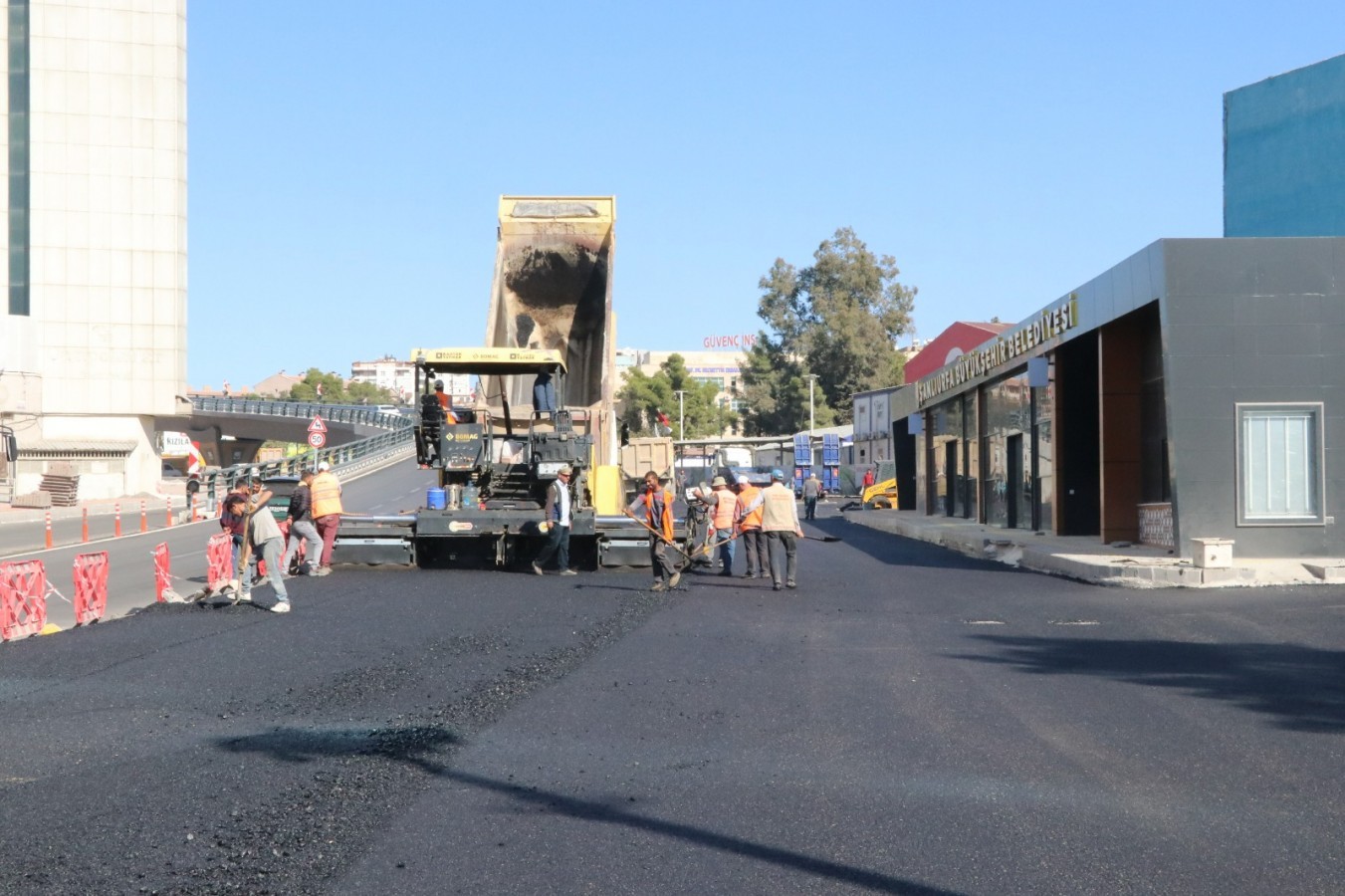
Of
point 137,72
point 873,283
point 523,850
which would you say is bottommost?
point 523,850

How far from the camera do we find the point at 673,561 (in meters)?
21.1

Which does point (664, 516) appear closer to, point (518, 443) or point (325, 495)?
point (518, 443)

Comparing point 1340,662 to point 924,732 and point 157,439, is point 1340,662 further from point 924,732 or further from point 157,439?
point 157,439

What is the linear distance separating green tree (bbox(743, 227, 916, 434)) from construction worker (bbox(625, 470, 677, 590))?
68.9 m

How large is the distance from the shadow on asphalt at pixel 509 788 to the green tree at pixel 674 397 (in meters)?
85.7

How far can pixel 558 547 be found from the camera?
21047mm

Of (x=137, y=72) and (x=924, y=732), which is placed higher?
(x=137, y=72)

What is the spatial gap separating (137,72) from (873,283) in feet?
144

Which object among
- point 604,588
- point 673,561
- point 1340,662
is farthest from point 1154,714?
point 673,561

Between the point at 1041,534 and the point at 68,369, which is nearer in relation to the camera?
the point at 1041,534

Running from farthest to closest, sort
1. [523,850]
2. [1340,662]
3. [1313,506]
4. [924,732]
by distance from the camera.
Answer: [1313,506] < [1340,662] < [924,732] < [523,850]

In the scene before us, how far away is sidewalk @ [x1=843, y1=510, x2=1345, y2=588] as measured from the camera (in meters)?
18.6

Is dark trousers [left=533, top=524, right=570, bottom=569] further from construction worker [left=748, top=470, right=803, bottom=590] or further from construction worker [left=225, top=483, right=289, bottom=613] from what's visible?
construction worker [left=225, top=483, right=289, bottom=613]

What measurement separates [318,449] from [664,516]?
25.6m
